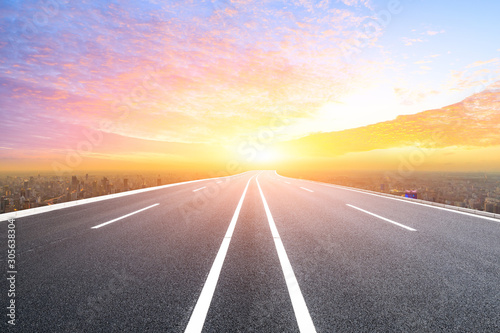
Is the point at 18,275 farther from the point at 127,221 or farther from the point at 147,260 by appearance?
the point at 127,221

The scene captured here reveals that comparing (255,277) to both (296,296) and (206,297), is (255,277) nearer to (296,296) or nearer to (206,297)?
(296,296)

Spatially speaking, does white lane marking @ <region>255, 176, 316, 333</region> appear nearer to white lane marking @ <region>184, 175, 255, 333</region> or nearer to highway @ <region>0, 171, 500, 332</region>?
highway @ <region>0, 171, 500, 332</region>

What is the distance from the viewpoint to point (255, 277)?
3229 millimetres

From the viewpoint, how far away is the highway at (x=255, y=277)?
7.45ft

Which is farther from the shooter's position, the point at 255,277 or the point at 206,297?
the point at 255,277

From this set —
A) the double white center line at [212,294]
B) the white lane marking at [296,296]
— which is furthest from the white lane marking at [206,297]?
the white lane marking at [296,296]

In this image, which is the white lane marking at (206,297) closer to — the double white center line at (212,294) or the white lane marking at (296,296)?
the double white center line at (212,294)

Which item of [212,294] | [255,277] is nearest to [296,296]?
[255,277]

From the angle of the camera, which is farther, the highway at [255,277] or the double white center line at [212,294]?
the highway at [255,277]

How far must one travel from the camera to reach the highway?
7.45ft

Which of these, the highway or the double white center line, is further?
the highway

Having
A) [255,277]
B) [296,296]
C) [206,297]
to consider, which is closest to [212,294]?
[206,297]

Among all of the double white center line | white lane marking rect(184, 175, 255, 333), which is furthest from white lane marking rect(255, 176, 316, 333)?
white lane marking rect(184, 175, 255, 333)

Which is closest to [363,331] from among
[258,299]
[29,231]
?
[258,299]
